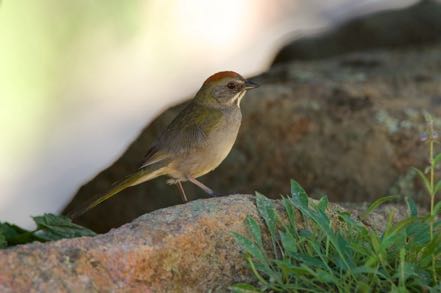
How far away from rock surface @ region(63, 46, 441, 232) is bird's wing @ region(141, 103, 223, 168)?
3.33 feet

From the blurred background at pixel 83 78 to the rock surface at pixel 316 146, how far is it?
254 mm

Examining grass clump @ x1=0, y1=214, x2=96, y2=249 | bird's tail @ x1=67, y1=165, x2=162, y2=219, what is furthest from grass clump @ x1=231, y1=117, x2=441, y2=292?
bird's tail @ x1=67, y1=165, x2=162, y2=219

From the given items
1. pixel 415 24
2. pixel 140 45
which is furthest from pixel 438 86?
pixel 140 45

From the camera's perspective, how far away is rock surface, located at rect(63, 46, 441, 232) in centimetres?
648

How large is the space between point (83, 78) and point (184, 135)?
3.26 feet

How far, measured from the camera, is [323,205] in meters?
4.20

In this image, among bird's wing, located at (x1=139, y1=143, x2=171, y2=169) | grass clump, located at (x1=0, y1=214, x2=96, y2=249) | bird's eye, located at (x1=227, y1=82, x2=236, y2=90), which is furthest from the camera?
bird's eye, located at (x1=227, y1=82, x2=236, y2=90)

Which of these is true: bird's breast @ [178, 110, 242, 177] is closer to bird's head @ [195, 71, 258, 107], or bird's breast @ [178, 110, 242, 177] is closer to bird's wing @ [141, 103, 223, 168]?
bird's wing @ [141, 103, 223, 168]

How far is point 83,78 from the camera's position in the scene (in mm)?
6219

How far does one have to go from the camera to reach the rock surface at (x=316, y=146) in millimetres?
6477

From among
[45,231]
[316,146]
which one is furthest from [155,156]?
[316,146]

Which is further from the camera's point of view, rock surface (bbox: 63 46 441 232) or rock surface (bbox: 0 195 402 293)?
rock surface (bbox: 63 46 441 232)

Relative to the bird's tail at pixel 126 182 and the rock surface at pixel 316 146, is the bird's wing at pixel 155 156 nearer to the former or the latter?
the bird's tail at pixel 126 182

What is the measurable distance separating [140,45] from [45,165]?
1.18 metres
